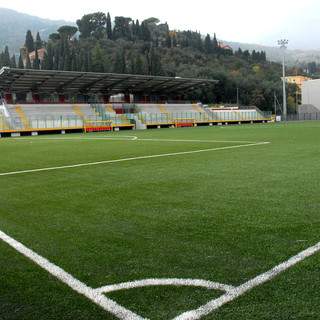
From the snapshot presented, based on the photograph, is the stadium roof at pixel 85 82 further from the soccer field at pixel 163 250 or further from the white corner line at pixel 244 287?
the white corner line at pixel 244 287

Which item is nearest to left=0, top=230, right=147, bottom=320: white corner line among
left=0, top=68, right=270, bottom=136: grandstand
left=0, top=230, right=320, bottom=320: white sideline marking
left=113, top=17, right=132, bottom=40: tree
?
left=0, top=230, right=320, bottom=320: white sideline marking

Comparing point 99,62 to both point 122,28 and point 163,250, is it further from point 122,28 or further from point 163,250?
point 163,250

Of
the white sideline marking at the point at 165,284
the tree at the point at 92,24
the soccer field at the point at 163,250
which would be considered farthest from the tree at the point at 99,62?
the white sideline marking at the point at 165,284

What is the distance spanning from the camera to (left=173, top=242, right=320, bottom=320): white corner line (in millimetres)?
2303

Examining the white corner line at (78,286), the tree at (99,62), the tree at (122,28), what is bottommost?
the white corner line at (78,286)

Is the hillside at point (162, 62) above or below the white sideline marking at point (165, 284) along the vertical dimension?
above


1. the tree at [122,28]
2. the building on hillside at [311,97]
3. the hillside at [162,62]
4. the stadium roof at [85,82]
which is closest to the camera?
the stadium roof at [85,82]

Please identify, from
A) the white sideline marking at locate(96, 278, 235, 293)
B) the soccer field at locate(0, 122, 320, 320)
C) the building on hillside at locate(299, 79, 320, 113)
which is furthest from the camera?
the building on hillside at locate(299, 79, 320, 113)

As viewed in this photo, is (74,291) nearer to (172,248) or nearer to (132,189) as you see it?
(172,248)

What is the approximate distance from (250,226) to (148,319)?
2026 mm

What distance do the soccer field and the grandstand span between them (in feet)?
111

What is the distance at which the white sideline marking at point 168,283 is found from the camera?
92.0 inches

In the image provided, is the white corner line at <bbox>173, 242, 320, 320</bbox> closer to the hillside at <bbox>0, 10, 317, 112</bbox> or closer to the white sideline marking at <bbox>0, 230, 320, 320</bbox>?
the white sideline marking at <bbox>0, 230, 320, 320</bbox>

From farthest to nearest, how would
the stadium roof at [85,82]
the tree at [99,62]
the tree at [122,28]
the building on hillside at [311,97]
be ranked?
the tree at [122,28] → the tree at [99,62] → the building on hillside at [311,97] → the stadium roof at [85,82]
